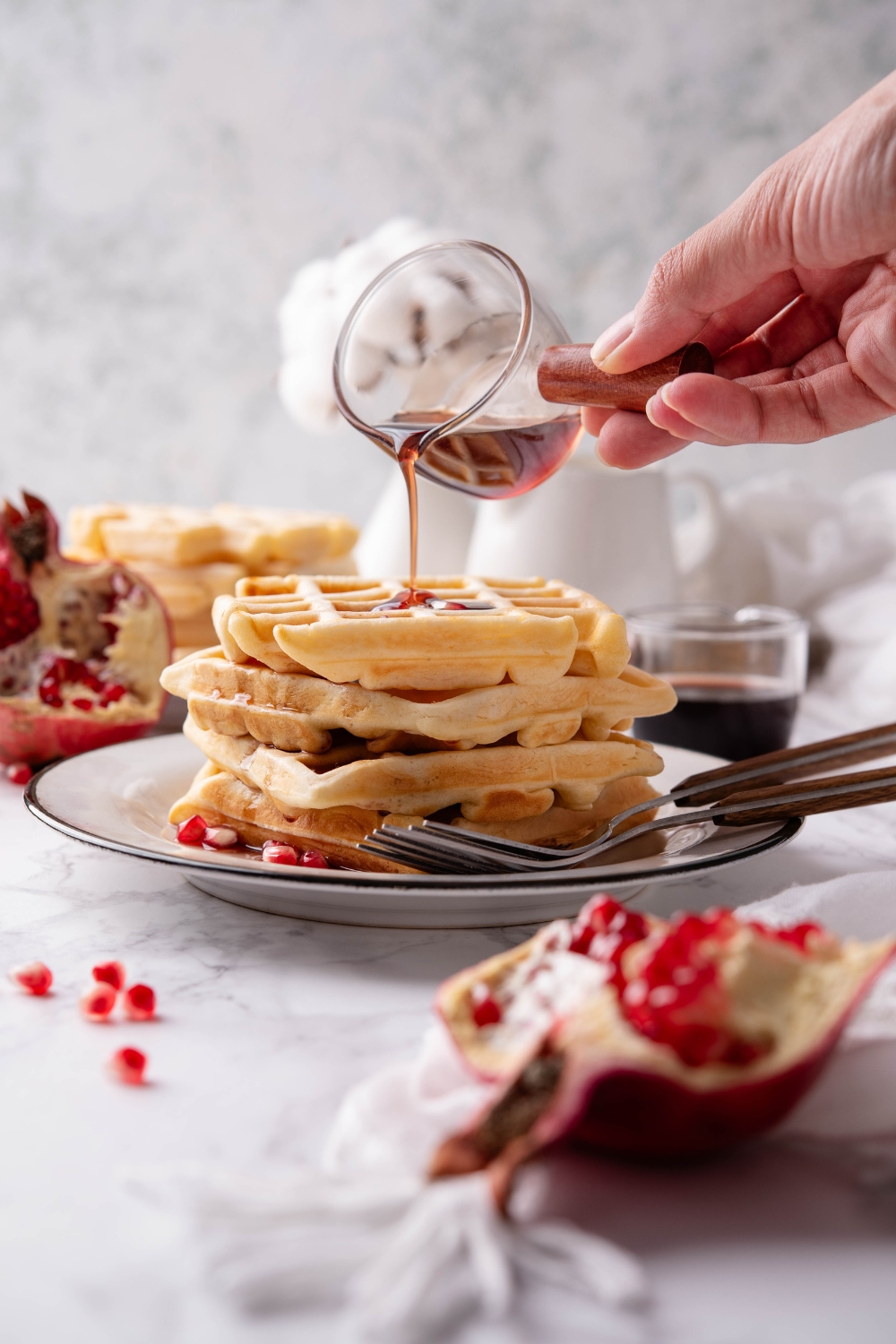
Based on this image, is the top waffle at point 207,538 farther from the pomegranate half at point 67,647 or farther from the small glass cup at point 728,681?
the small glass cup at point 728,681

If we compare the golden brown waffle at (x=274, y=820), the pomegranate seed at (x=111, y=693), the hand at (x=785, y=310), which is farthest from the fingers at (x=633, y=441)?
the pomegranate seed at (x=111, y=693)

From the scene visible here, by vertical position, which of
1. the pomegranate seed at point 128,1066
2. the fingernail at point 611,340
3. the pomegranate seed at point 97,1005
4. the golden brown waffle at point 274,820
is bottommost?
the pomegranate seed at point 97,1005

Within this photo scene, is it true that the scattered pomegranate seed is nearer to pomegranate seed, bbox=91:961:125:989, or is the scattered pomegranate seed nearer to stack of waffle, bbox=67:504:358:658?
pomegranate seed, bbox=91:961:125:989

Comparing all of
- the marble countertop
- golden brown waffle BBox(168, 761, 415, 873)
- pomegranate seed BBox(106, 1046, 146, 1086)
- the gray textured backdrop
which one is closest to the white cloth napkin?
the marble countertop

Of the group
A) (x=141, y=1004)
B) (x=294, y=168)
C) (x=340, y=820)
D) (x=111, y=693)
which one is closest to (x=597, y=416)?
(x=340, y=820)

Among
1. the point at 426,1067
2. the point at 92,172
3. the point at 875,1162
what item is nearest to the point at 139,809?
the point at 426,1067

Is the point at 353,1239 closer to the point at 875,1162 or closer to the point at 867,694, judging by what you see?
the point at 875,1162

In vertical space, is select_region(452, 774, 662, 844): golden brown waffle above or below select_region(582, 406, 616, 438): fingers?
below
